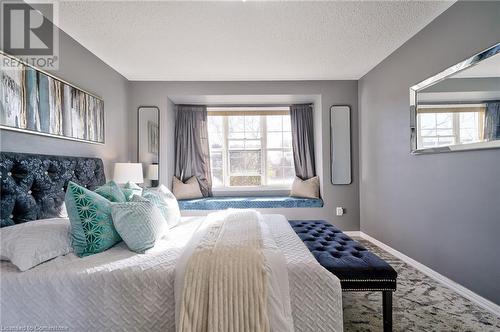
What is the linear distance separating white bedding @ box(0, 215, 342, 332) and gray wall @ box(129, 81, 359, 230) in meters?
2.47

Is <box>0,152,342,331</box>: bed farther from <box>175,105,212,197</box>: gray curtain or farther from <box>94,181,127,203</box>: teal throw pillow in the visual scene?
<box>175,105,212,197</box>: gray curtain

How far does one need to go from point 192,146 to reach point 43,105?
232 centimetres

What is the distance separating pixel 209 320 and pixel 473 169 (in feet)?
7.35

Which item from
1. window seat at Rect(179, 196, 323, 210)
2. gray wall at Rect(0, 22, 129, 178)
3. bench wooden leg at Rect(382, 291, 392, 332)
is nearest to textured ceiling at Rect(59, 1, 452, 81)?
gray wall at Rect(0, 22, 129, 178)

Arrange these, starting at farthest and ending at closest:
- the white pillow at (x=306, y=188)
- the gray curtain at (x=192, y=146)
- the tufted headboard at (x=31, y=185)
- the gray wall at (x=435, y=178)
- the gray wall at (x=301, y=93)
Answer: the gray curtain at (x=192, y=146)
the white pillow at (x=306, y=188)
the gray wall at (x=301, y=93)
the gray wall at (x=435, y=178)
the tufted headboard at (x=31, y=185)

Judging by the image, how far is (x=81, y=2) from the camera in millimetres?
1950

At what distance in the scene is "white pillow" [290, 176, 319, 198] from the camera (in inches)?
152

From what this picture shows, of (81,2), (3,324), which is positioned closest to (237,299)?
(3,324)

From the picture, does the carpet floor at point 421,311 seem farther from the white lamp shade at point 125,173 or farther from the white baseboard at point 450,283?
the white lamp shade at point 125,173

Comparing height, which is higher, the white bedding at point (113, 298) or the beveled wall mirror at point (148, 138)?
the beveled wall mirror at point (148, 138)

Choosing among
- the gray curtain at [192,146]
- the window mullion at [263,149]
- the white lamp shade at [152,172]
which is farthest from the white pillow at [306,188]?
the white lamp shade at [152,172]

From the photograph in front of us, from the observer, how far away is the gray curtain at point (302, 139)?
416 centimetres

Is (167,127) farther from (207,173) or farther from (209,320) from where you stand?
(209,320)

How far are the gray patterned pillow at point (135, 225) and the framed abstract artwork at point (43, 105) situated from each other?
1.07 m
